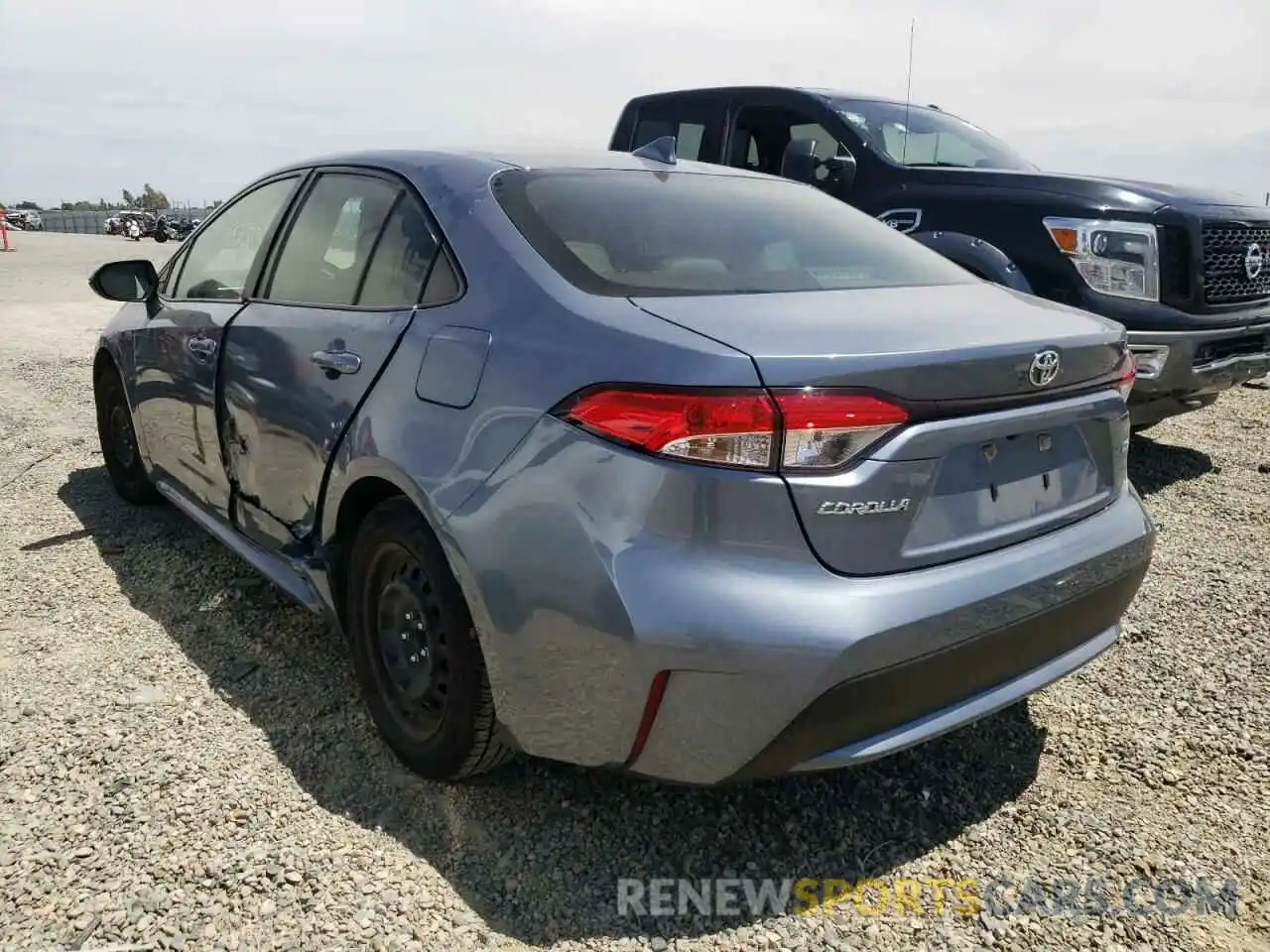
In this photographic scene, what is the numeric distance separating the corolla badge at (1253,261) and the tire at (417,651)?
14.5 feet

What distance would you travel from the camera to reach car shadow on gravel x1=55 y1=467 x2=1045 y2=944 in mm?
2213

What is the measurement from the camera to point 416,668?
2516 millimetres

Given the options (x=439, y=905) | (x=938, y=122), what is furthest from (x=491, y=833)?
(x=938, y=122)

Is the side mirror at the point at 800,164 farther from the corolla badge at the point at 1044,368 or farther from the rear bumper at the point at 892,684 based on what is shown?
the rear bumper at the point at 892,684

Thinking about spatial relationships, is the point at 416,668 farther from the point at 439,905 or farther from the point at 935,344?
the point at 935,344

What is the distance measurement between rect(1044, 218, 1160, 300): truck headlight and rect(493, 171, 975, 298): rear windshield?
1.92 meters

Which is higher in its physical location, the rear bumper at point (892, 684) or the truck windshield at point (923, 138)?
the truck windshield at point (923, 138)

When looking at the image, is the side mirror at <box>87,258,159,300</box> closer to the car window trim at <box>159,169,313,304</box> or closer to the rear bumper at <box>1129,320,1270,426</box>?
the car window trim at <box>159,169,313,304</box>

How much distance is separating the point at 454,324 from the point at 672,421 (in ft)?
2.40

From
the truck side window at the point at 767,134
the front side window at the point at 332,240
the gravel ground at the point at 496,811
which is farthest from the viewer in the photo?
the truck side window at the point at 767,134

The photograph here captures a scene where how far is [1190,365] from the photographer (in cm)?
445

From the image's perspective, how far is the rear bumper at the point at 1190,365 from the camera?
4391 mm

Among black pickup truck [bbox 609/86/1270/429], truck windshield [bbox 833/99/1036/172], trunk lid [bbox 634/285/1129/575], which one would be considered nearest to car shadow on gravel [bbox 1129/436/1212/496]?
black pickup truck [bbox 609/86/1270/429]

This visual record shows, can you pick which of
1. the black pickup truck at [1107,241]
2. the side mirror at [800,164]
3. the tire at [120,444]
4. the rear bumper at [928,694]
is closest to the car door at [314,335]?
the rear bumper at [928,694]
